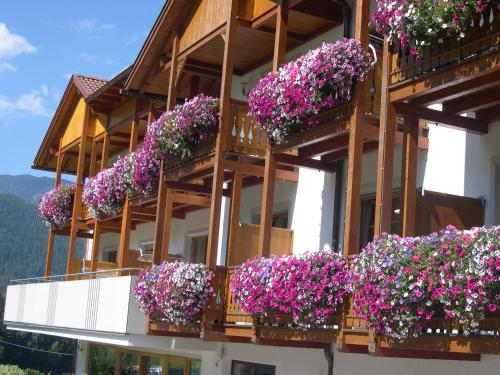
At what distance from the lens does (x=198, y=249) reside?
896 inches

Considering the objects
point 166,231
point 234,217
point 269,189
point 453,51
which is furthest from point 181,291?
point 453,51

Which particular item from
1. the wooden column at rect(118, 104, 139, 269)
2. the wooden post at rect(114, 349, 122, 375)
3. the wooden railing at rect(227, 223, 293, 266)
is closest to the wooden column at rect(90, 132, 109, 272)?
the wooden column at rect(118, 104, 139, 269)

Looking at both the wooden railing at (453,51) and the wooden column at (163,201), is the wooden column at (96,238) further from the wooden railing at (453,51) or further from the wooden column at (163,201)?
the wooden railing at (453,51)

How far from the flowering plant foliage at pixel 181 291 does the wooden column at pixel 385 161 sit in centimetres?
473

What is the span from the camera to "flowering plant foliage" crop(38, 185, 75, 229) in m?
27.2

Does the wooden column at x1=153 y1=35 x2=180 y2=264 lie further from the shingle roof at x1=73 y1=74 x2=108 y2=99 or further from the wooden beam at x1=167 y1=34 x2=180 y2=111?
the shingle roof at x1=73 y1=74 x2=108 y2=99

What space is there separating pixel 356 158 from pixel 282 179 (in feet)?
17.0

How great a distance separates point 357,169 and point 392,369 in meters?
2.92

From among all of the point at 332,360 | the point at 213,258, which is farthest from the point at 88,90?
the point at 332,360

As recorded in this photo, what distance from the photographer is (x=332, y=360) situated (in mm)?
14016

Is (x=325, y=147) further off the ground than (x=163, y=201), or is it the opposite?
(x=325, y=147)

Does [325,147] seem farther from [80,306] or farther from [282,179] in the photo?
[80,306]

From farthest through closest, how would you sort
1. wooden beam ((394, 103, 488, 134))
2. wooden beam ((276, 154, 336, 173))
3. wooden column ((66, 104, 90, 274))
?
wooden column ((66, 104, 90, 274)), wooden beam ((276, 154, 336, 173)), wooden beam ((394, 103, 488, 134))

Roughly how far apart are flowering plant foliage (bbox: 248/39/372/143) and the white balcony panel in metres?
5.25
